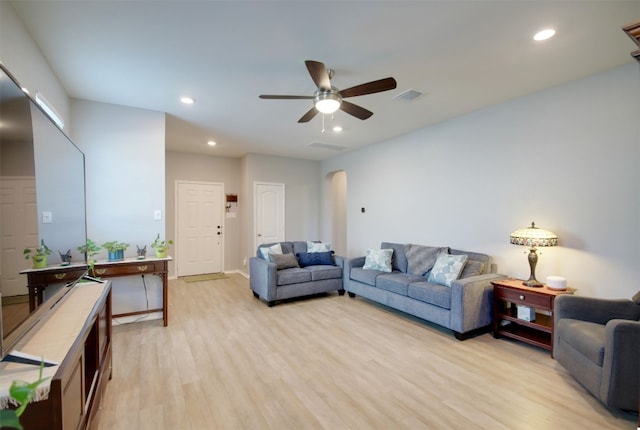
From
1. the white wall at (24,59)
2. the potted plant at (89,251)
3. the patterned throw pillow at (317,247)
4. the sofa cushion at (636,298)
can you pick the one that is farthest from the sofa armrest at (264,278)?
the sofa cushion at (636,298)

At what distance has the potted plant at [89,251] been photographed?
2.54 metres

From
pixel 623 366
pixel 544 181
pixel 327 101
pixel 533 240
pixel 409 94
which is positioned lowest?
pixel 623 366

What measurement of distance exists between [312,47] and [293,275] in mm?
3177

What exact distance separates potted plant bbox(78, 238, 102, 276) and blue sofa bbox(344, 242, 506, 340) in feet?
11.2

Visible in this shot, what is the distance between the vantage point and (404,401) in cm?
218

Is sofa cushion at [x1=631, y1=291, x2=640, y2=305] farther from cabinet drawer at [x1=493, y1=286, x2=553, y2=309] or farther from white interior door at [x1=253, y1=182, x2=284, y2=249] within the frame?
white interior door at [x1=253, y1=182, x2=284, y2=249]

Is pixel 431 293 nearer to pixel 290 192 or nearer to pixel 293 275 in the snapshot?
pixel 293 275

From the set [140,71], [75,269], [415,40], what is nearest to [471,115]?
[415,40]

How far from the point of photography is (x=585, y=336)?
2.27m

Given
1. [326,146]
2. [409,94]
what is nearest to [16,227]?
[409,94]

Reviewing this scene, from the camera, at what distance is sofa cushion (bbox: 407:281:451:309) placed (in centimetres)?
336

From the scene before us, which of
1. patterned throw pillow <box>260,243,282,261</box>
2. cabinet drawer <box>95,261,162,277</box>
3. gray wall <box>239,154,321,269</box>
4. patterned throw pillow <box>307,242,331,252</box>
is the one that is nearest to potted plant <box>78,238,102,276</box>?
cabinet drawer <box>95,261,162,277</box>

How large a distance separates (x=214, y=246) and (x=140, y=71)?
4516 mm

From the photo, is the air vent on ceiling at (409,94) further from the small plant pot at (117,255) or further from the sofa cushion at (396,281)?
the small plant pot at (117,255)
